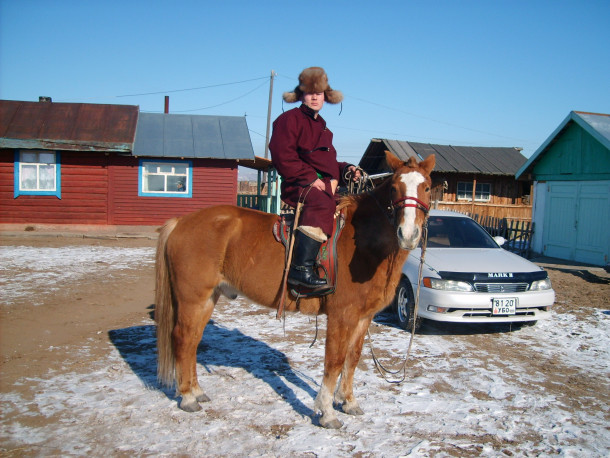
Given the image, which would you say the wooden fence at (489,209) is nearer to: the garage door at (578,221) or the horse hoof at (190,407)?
the garage door at (578,221)

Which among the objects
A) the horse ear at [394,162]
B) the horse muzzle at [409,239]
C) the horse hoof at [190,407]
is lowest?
the horse hoof at [190,407]

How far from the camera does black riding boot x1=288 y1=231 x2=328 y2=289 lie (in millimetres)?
3799

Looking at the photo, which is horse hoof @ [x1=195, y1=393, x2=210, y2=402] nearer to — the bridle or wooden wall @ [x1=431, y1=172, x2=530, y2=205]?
the bridle

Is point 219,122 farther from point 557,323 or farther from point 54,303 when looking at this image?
point 557,323

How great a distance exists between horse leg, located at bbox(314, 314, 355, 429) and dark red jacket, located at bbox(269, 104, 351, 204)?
3.91ft

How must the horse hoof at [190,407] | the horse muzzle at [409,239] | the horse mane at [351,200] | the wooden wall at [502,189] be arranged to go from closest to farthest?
the horse muzzle at [409,239], the horse hoof at [190,407], the horse mane at [351,200], the wooden wall at [502,189]

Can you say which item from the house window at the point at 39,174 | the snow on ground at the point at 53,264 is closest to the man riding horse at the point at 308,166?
the snow on ground at the point at 53,264

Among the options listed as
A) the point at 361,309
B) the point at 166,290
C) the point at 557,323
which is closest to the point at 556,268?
the point at 557,323

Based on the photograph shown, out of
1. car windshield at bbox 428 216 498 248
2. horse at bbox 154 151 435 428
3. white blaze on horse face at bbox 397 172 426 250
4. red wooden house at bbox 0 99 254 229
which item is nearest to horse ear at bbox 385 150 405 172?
horse at bbox 154 151 435 428

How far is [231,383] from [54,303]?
439 cm

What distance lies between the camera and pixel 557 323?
7.31m

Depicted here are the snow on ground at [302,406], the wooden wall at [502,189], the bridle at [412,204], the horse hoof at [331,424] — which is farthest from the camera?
the wooden wall at [502,189]

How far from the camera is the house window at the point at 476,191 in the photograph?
28578mm

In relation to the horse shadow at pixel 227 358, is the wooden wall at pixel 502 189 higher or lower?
higher
